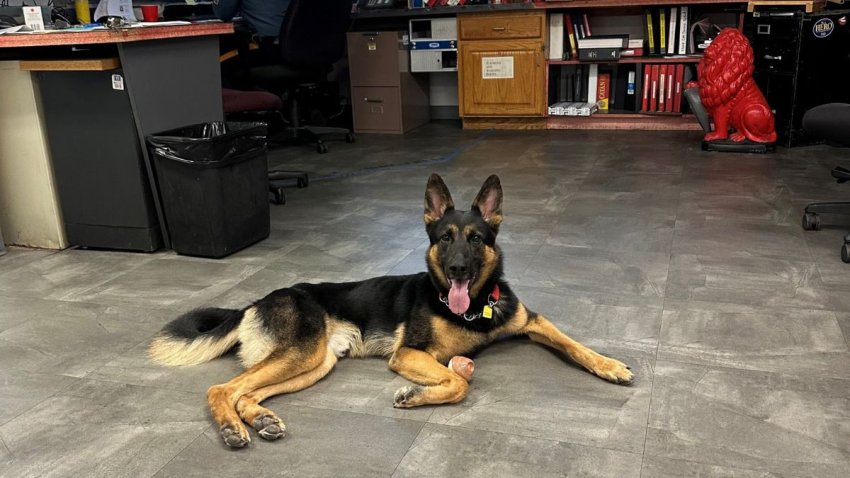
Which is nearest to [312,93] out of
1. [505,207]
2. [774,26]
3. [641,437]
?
[505,207]

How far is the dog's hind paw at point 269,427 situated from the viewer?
5.85ft

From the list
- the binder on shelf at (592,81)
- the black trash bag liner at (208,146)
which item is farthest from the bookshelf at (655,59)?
the black trash bag liner at (208,146)

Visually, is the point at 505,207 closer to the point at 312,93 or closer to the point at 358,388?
the point at 358,388

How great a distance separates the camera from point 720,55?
4770 millimetres

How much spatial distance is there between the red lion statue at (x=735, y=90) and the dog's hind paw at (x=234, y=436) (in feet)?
13.4

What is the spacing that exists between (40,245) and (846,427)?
3307mm

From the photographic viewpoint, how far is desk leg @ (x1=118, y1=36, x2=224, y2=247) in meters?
Result: 3.16

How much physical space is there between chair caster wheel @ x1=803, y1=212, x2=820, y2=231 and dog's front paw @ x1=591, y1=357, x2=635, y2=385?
1.68 metres

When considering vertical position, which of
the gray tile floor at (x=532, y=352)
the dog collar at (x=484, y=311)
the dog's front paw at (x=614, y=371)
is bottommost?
the gray tile floor at (x=532, y=352)

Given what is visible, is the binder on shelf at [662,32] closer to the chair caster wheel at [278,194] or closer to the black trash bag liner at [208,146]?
the chair caster wheel at [278,194]

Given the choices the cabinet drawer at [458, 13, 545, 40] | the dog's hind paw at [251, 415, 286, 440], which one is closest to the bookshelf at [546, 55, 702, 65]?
the cabinet drawer at [458, 13, 545, 40]

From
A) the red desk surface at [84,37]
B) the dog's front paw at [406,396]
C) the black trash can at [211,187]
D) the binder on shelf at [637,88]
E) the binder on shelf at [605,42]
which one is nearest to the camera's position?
the dog's front paw at [406,396]

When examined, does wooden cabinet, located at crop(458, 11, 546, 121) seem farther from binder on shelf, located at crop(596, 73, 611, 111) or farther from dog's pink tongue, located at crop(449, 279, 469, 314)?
dog's pink tongue, located at crop(449, 279, 469, 314)

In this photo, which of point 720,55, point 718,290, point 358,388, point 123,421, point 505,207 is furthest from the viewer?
point 720,55
